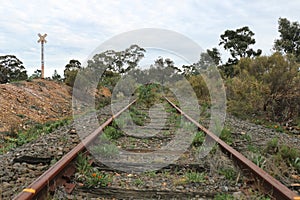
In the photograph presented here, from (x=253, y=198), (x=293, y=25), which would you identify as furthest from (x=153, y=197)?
(x=293, y=25)

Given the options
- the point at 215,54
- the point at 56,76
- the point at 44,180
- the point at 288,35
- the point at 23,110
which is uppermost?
the point at 288,35

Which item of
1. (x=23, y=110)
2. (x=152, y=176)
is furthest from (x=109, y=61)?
(x=152, y=176)

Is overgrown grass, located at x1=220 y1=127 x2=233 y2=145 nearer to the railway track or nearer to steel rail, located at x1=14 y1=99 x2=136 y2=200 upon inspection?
the railway track

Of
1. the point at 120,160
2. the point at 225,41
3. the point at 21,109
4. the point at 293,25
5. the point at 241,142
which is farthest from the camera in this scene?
the point at 225,41

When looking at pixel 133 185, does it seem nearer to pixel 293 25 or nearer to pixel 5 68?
pixel 5 68

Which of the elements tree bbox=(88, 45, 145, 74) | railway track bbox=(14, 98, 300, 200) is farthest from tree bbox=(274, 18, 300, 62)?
railway track bbox=(14, 98, 300, 200)

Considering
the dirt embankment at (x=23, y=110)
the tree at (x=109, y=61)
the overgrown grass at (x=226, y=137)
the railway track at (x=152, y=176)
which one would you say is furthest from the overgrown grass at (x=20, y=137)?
the tree at (x=109, y=61)

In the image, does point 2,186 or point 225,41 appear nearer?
point 2,186

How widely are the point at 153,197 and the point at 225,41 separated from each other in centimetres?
3427

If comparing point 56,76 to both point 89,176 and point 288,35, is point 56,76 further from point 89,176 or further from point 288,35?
point 89,176

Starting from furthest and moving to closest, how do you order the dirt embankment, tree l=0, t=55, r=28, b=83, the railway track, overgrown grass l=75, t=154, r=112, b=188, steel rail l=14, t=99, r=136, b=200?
1. tree l=0, t=55, r=28, b=83
2. the dirt embankment
3. overgrown grass l=75, t=154, r=112, b=188
4. the railway track
5. steel rail l=14, t=99, r=136, b=200

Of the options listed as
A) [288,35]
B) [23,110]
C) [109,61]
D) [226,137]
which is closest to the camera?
[226,137]

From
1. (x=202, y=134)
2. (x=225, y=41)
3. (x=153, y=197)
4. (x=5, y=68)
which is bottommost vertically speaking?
(x=153, y=197)

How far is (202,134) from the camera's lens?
200 inches
